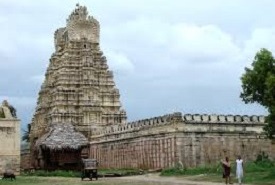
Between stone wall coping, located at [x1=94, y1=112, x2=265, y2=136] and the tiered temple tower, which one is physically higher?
the tiered temple tower

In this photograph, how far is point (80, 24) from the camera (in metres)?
63.2

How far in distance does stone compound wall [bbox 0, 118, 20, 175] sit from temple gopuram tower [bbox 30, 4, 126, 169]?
45.3 ft

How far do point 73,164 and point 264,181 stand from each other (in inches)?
1062

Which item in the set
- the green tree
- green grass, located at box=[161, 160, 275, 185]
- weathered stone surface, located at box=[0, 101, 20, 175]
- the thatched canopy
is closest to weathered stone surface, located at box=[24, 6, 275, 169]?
the thatched canopy

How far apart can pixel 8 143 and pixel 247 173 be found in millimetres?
18945

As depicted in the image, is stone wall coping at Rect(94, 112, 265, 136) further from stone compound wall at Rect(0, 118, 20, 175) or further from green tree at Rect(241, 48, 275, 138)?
green tree at Rect(241, 48, 275, 138)

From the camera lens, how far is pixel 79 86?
199ft

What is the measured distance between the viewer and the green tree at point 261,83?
2879 cm

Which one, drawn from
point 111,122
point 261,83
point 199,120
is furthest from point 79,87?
point 261,83

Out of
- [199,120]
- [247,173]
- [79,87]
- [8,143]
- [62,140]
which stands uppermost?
[79,87]

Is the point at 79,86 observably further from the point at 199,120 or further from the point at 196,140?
the point at 196,140

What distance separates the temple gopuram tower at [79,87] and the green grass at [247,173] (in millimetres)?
22696

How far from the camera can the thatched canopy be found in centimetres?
5000

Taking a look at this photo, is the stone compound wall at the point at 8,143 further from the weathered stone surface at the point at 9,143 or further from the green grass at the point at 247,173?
the green grass at the point at 247,173
